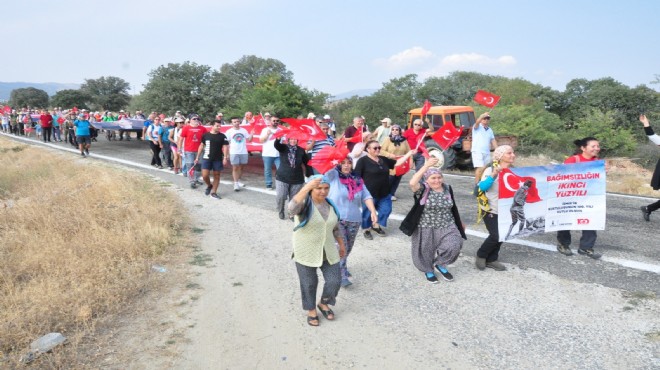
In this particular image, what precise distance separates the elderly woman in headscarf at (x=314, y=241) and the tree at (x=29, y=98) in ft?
224

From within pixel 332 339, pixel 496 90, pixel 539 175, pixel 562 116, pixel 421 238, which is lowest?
pixel 332 339

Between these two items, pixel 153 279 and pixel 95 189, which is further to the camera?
pixel 95 189

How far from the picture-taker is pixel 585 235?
532 cm

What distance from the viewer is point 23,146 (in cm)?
1816

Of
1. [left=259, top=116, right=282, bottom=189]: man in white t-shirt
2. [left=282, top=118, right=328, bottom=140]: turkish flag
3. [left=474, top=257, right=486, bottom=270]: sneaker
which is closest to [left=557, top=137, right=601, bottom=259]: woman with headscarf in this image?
[left=474, top=257, right=486, bottom=270]: sneaker

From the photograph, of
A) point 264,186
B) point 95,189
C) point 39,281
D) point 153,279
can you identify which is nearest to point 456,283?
point 153,279

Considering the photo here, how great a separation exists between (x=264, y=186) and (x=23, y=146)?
1428 cm

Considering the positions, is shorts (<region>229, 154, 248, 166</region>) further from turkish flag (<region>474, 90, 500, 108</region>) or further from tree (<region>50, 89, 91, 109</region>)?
tree (<region>50, 89, 91, 109</region>)

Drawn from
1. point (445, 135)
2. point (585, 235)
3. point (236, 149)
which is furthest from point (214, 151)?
point (585, 235)

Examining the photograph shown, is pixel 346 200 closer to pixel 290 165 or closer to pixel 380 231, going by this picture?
pixel 380 231

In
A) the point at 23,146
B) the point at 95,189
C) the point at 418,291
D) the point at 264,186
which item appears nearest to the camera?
the point at 418,291

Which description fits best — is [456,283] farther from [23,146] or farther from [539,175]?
[23,146]

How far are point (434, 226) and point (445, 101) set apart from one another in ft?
143

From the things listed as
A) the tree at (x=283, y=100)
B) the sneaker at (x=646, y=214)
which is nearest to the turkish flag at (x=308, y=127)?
the sneaker at (x=646, y=214)
